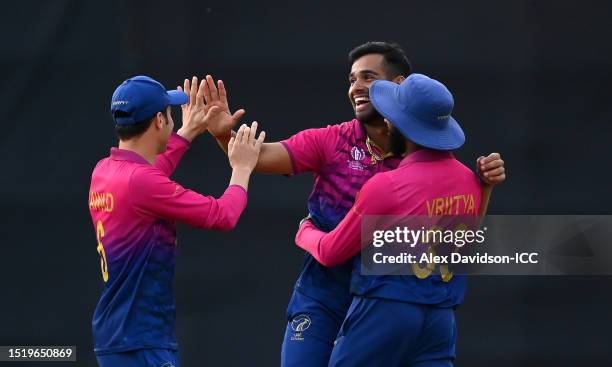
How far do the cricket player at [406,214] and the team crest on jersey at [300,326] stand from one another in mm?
300

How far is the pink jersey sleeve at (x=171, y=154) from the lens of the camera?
431cm

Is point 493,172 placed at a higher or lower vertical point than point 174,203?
higher

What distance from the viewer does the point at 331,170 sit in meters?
4.28

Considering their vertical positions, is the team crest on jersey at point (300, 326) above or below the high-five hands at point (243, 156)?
below

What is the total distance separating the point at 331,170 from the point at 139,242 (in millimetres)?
821

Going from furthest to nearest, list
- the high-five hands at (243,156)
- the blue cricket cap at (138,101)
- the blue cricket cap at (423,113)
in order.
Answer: the high-five hands at (243,156) < the blue cricket cap at (138,101) < the blue cricket cap at (423,113)

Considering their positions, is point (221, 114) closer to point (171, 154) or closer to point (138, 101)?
point (171, 154)

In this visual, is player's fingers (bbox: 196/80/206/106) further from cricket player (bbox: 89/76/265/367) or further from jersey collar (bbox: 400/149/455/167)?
jersey collar (bbox: 400/149/455/167)

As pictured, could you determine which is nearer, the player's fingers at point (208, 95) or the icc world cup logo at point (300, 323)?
the icc world cup logo at point (300, 323)

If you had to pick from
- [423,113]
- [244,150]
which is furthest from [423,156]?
[244,150]

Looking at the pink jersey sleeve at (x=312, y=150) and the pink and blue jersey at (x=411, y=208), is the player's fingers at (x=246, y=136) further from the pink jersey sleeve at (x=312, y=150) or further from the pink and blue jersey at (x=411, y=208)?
the pink and blue jersey at (x=411, y=208)

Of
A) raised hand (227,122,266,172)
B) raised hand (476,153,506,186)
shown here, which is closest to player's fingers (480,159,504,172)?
raised hand (476,153,506,186)

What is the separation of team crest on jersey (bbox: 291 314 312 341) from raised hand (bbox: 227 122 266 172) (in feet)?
1.98

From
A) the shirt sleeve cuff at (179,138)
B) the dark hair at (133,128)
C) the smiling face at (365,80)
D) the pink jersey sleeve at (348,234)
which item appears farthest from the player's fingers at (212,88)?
the pink jersey sleeve at (348,234)
